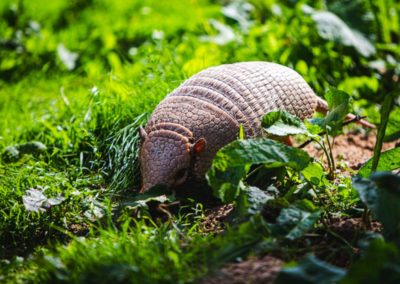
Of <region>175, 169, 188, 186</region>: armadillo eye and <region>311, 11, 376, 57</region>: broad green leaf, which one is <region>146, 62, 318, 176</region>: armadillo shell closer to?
<region>175, 169, 188, 186</region>: armadillo eye

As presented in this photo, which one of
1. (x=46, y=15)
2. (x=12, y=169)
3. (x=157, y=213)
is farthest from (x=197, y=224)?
(x=46, y=15)

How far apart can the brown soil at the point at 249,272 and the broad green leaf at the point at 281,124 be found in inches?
29.4

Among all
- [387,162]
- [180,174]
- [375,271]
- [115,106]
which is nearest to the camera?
[375,271]

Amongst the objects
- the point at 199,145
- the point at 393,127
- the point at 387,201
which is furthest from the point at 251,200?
the point at 393,127

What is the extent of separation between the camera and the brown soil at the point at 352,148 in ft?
13.9

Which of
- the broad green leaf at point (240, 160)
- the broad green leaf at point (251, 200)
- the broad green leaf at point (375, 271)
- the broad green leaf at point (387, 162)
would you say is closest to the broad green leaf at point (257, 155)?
the broad green leaf at point (240, 160)

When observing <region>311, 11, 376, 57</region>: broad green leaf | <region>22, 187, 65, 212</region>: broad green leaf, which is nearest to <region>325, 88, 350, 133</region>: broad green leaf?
<region>22, 187, 65, 212</region>: broad green leaf

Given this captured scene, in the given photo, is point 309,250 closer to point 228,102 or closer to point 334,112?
point 334,112

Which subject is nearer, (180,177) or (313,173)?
(313,173)

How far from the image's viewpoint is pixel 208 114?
132 inches

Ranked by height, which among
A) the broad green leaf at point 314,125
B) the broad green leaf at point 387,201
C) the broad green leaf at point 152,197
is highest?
the broad green leaf at point 314,125

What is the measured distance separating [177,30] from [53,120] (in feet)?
6.79

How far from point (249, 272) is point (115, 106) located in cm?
218

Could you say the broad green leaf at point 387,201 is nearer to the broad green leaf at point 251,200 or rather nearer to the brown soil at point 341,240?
the brown soil at point 341,240
